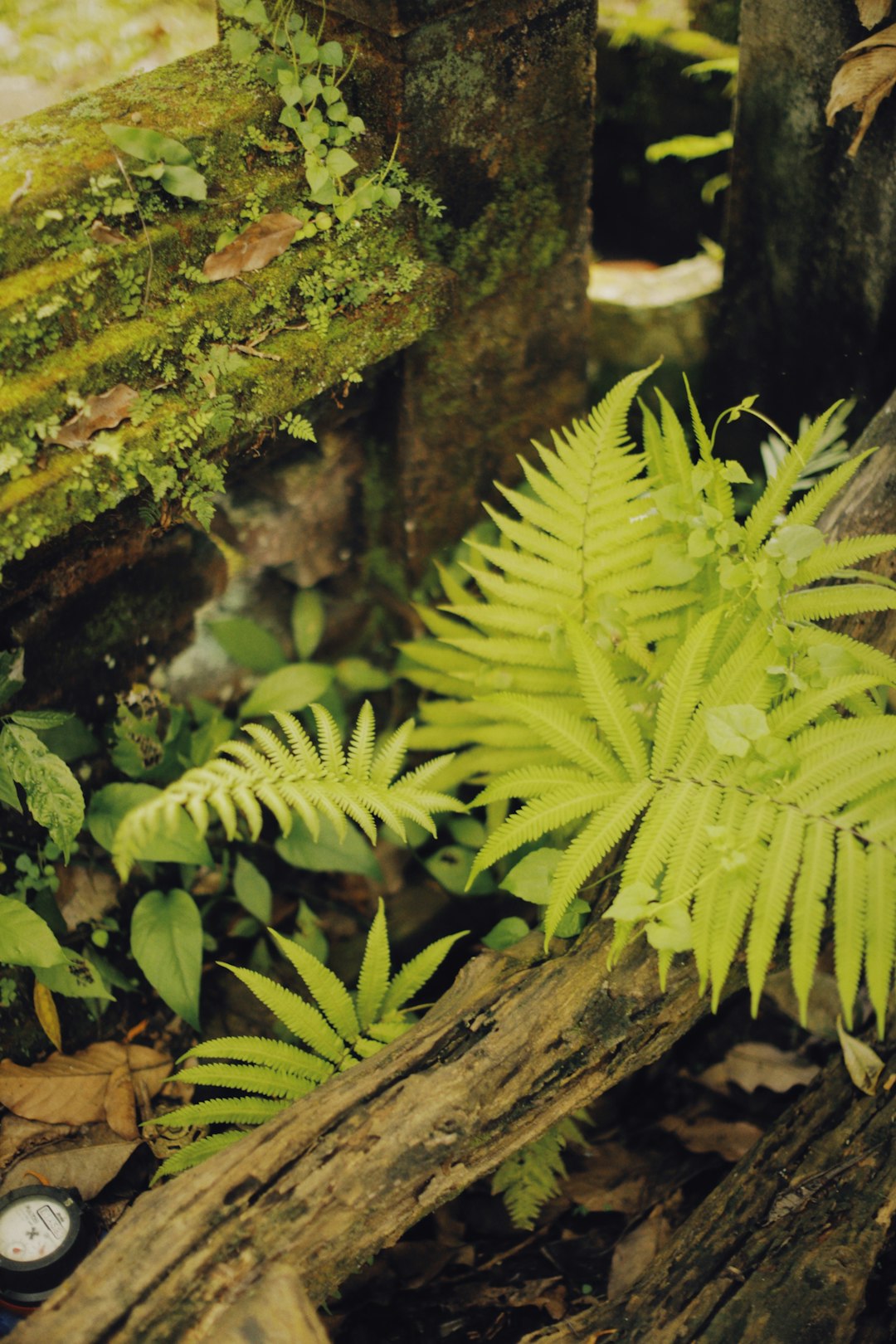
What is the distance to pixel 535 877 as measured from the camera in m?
2.40

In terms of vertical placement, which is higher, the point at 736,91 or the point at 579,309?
the point at 736,91

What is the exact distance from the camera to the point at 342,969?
3.11 metres

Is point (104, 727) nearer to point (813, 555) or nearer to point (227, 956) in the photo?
point (227, 956)

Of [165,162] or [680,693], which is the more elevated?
[165,162]

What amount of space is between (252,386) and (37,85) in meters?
1.44

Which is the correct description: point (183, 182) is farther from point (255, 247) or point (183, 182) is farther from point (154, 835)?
point (154, 835)

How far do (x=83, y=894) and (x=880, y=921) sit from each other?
81.0 inches

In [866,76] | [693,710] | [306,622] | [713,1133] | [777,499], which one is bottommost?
[713,1133]

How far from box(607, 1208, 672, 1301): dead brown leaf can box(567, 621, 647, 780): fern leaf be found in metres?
1.22

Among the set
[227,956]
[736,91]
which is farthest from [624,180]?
[227,956]

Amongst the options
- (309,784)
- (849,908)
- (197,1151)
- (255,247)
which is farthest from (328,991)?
(255,247)

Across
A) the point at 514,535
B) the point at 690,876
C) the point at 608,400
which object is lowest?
the point at 690,876

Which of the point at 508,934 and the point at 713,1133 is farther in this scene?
the point at 713,1133

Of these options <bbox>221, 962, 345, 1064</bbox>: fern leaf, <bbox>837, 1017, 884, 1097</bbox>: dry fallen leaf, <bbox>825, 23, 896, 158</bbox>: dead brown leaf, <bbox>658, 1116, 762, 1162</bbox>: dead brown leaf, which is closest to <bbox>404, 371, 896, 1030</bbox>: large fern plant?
<bbox>837, 1017, 884, 1097</bbox>: dry fallen leaf
